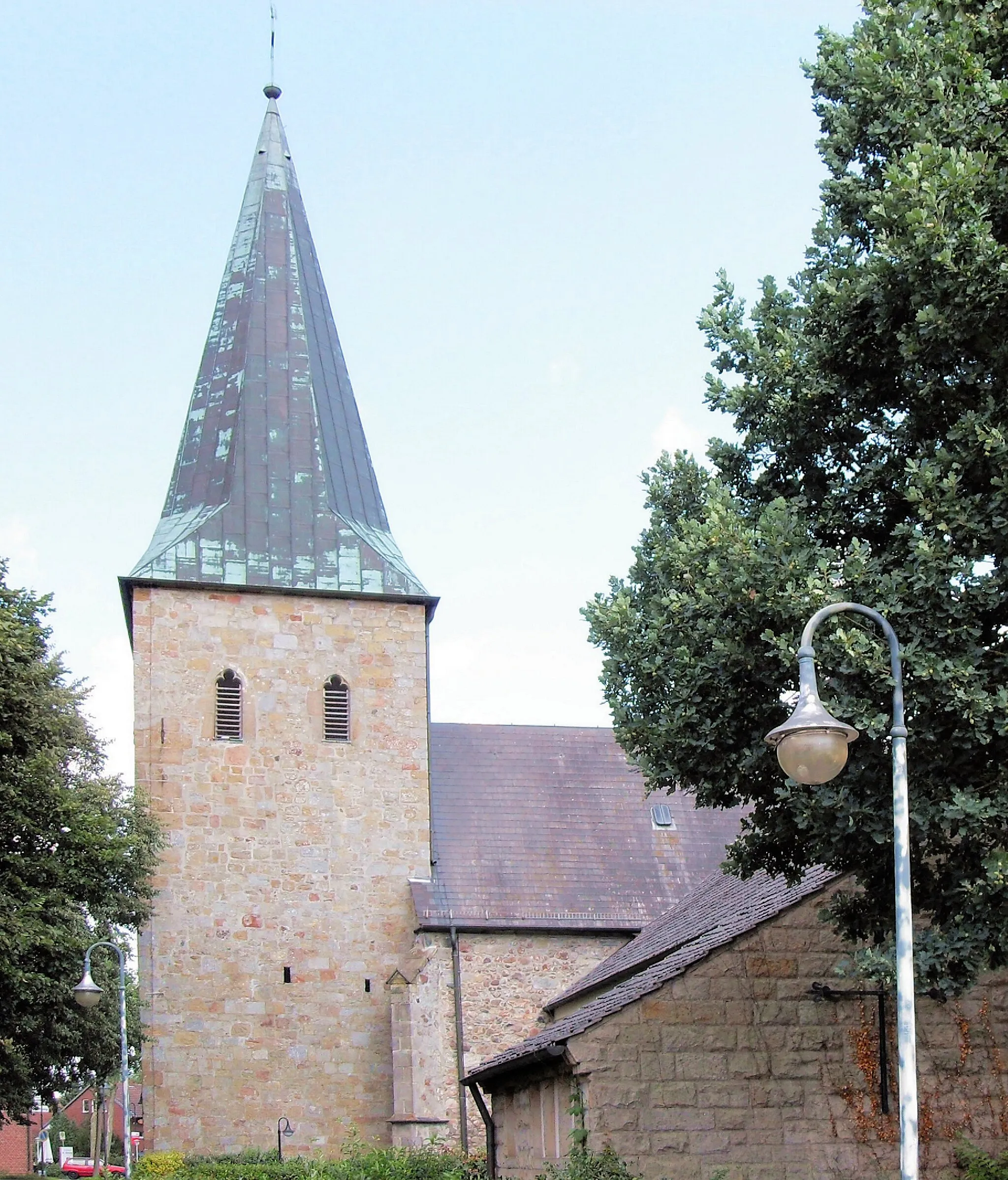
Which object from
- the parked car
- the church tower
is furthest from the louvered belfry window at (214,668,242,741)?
the parked car

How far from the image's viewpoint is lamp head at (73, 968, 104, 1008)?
2061cm

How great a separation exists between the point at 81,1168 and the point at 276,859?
160 ft

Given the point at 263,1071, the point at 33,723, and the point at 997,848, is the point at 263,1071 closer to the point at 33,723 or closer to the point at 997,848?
the point at 33,723

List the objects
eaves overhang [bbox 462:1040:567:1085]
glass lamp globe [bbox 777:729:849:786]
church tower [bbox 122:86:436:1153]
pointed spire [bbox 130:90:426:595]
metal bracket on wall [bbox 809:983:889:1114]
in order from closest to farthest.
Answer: glass lamp globe [bbox 777:729:849:786], metal bracket on wall [bbox 809:983:889:1114], eaves overhang [bbox 462:1040:567:1085], church tower [bbox 122:86:436:1153], pointed spire [bbox 130:90:426:595]

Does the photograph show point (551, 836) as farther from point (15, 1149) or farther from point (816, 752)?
point (15, 1149)

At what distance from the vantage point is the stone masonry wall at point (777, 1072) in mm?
14445

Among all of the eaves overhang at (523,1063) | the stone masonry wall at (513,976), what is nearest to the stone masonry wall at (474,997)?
the stone masonry wall at (513,976)

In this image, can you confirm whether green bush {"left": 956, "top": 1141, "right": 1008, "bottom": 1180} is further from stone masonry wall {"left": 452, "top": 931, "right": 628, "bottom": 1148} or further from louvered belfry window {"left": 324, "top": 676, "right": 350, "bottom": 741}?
louvered belfry window {"left": 324, "top": 676, "right": 350, "bottom": 741}

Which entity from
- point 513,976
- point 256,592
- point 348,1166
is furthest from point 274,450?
point 348,1166

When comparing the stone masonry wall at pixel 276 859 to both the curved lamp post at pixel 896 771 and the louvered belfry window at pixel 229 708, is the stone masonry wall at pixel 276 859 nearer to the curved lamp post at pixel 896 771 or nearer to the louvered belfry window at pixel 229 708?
the louvered belfry window at pixel 229 708

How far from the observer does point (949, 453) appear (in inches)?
453

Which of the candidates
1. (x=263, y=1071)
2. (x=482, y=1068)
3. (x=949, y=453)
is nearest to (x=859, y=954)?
(x=949, y=453)

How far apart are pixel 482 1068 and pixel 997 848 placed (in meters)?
8.87

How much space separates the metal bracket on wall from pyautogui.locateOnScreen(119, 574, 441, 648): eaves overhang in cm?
1683
